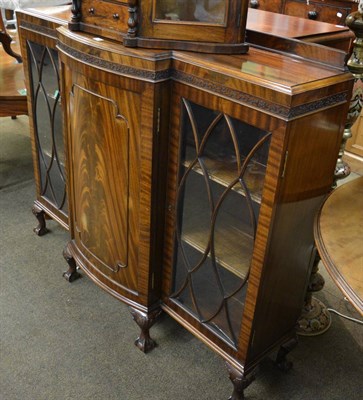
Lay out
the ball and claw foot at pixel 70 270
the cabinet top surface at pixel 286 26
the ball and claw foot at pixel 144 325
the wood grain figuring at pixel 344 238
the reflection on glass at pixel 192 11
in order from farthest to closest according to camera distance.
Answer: the ball and claw foot at pixel 70 270 < the ball and claw foot at pixel 144 325 < the cabinet top surface at pixel 286 26 < the reflection on glass at pixel 192 11 < the wood grain figuring at pixel 344 238

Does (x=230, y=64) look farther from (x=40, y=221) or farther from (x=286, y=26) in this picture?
(x=40, y=221)

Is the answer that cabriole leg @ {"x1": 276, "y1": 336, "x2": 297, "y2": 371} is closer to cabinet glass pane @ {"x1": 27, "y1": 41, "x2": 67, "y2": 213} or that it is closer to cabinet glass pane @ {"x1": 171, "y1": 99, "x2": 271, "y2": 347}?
cabinet glass pane @ {"x1": 171, "y1": 99, "x2": 271, "y2": 347}

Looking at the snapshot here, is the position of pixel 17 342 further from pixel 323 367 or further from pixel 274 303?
pixel 323 367

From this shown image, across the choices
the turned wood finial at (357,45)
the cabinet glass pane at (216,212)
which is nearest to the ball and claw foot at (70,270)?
the cabinet glass pane at (216,212)

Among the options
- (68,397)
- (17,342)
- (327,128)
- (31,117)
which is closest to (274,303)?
(327,128)

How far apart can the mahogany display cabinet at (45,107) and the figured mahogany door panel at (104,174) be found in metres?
0.24

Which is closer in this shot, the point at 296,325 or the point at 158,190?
the point at 158,190

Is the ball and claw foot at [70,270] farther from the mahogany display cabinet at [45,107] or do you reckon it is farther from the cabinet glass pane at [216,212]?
the cabinet glass pane at [216,212]

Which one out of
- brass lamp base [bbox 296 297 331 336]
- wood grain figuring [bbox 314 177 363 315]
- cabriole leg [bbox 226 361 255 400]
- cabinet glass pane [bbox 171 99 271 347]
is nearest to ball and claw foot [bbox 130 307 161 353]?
cabinet glass pane [bbox 171 99 271 347]

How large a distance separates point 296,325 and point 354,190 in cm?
47

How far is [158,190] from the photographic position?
117 cm

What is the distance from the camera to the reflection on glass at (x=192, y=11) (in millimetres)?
1024

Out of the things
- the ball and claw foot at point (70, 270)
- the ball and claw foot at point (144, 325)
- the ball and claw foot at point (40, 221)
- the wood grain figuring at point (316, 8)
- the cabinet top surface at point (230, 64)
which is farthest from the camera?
the wood grain figuring at point (316, 8)

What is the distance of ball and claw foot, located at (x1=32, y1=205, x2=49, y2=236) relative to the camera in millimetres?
1811
